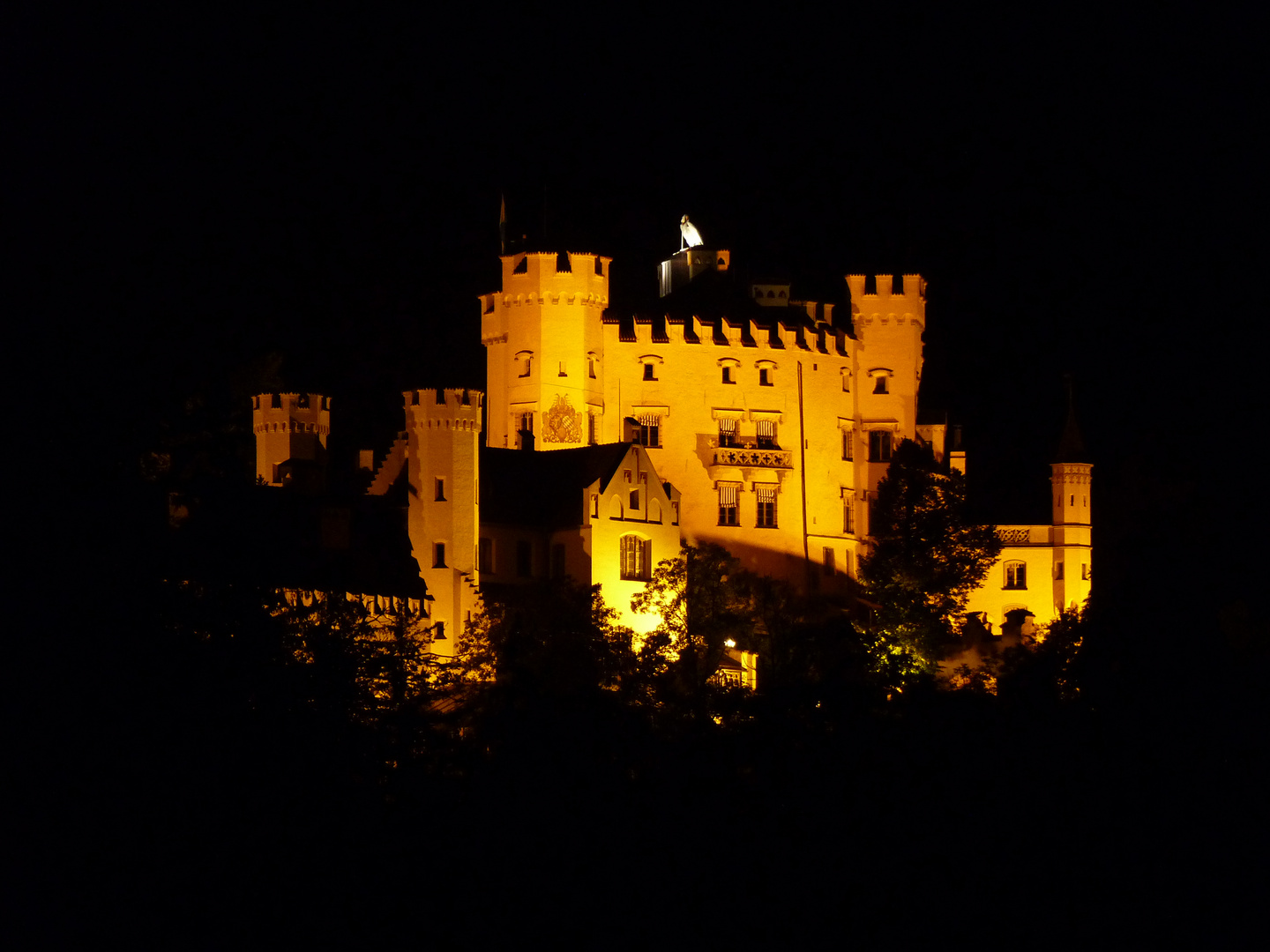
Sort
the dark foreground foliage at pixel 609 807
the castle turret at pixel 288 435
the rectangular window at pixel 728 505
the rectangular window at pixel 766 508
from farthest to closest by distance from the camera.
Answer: the rectangular window at pixel 766 508 → the rectangular window at pixel 728 505 → the castle turret at pixel 288 435 → the dark foreground foliage at pixel 609 807

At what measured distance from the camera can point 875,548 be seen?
7088cm

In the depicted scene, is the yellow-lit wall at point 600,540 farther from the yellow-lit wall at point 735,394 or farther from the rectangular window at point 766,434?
the rectangular window at point 766,434

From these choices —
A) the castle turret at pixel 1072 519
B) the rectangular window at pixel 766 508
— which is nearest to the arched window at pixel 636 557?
the rectangular window at pixel 766 508

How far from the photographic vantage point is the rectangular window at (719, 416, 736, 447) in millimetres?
71562

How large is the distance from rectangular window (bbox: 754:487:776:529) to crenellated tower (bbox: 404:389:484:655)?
54.3ft

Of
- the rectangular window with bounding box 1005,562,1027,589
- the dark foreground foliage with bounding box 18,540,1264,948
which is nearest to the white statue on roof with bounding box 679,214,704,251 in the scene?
the rectangular window with bounding box 1005,562,1027,589

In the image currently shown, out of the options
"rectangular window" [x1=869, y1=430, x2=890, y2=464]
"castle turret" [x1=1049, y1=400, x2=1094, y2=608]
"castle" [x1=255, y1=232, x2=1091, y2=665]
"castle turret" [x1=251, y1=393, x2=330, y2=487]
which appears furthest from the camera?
"rectangular window" [x1=869, y1=430, x2=890, y2=464]

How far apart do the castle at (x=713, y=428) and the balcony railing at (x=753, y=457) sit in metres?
0.07

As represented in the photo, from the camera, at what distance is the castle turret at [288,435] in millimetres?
61188

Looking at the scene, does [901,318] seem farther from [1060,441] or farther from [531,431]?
[531,431]

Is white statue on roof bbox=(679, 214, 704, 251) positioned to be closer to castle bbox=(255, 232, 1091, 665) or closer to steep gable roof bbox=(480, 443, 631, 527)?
castle bbox=(255, 232, 1091, 665)

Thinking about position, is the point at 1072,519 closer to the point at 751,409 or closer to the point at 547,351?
the point at 751,409

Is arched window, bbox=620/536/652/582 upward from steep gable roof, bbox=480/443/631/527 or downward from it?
downward

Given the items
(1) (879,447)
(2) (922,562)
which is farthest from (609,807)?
(1) (879,447)
